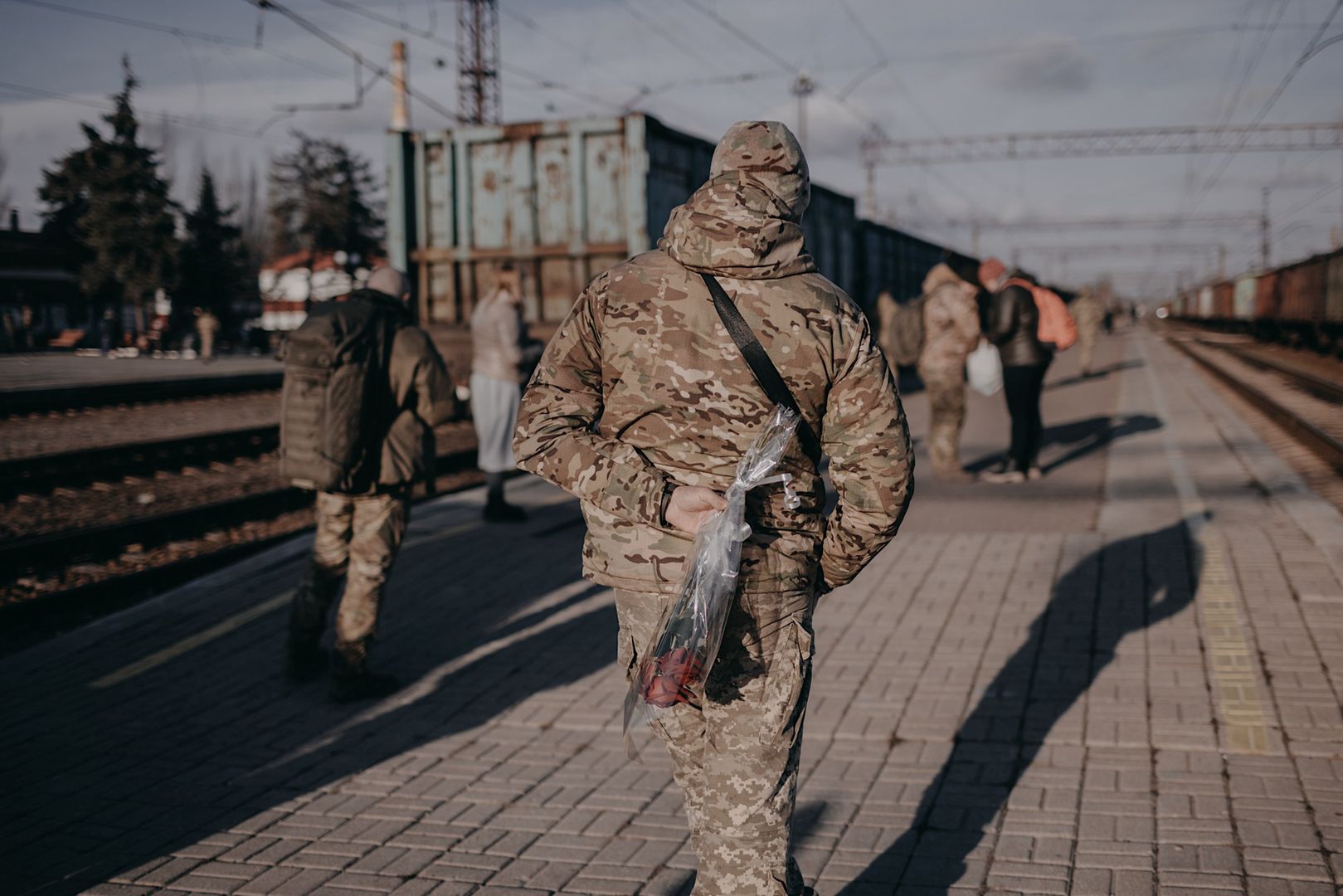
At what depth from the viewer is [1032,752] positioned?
14.0 feet

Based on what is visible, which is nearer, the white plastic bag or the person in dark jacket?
the person in dark jacket

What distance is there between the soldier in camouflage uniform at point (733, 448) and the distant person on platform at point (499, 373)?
598 cm

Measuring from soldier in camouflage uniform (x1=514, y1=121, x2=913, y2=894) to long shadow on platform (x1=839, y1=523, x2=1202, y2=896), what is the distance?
1020 mm

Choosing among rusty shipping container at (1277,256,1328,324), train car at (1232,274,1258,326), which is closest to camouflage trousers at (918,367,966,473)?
rusty shipping container at (1277,256,1328,324)

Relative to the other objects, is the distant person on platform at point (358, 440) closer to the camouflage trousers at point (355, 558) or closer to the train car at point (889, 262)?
the camouflage trousers at point (355, 558)

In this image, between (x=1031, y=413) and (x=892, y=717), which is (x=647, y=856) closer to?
(x=892, y=717)

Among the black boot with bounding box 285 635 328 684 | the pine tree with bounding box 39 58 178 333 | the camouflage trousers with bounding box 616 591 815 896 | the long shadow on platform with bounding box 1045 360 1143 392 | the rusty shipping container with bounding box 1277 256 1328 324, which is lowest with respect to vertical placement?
the black boot with bounding box 285 635 328 684

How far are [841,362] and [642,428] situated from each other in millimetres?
427

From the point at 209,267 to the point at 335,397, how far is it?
51.1 metres

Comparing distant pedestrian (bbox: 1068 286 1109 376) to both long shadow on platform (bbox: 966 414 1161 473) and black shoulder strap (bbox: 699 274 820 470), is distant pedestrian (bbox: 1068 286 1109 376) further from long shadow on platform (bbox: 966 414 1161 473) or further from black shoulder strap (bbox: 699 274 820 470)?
black shoulder strap (bbox: 699 274 820 470)

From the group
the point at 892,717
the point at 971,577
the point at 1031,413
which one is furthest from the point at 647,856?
the point at 1031,413

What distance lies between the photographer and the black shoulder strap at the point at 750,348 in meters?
2.40

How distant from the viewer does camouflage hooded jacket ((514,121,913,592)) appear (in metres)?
2.42

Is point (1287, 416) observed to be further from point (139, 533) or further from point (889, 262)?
point (139, 533)
